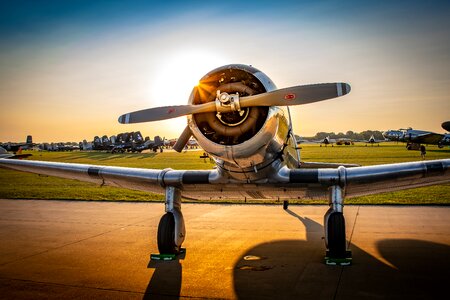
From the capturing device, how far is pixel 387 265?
6586 mm

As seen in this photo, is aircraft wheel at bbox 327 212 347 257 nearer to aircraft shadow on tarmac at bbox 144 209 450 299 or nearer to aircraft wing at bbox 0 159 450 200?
aircraft shadow on tarmac at bbox 144 209 450 299

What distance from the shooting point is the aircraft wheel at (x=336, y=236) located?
6.79 m

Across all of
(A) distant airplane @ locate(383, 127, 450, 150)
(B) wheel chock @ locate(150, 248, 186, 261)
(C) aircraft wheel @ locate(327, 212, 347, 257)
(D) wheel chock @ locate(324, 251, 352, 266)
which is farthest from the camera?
(A) distant airplane @ locate(383, 127, 450, 150)

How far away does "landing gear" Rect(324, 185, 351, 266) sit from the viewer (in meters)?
6.73

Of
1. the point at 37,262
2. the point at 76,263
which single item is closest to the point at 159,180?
the point at 76,263

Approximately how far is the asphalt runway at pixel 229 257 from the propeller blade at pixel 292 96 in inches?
102

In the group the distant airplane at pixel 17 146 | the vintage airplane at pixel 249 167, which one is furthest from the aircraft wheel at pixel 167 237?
the distant airplane at pixel 17 146

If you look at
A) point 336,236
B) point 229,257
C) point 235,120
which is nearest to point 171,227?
point 229,257

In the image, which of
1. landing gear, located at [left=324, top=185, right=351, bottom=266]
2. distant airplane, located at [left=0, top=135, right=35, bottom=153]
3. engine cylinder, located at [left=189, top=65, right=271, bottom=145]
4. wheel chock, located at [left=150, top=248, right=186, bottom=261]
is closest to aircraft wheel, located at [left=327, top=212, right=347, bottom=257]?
landing gear, located at [left=324, top=185, right=351, bottom=266]

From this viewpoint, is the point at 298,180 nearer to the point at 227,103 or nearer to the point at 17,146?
the point at 227,103

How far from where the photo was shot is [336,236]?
6.83 meters

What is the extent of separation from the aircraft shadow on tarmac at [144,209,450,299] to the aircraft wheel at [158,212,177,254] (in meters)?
0.41

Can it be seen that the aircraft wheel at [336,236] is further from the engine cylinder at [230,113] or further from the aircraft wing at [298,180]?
the engine cylinder at [230,113]

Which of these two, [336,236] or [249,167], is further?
[336,236]
